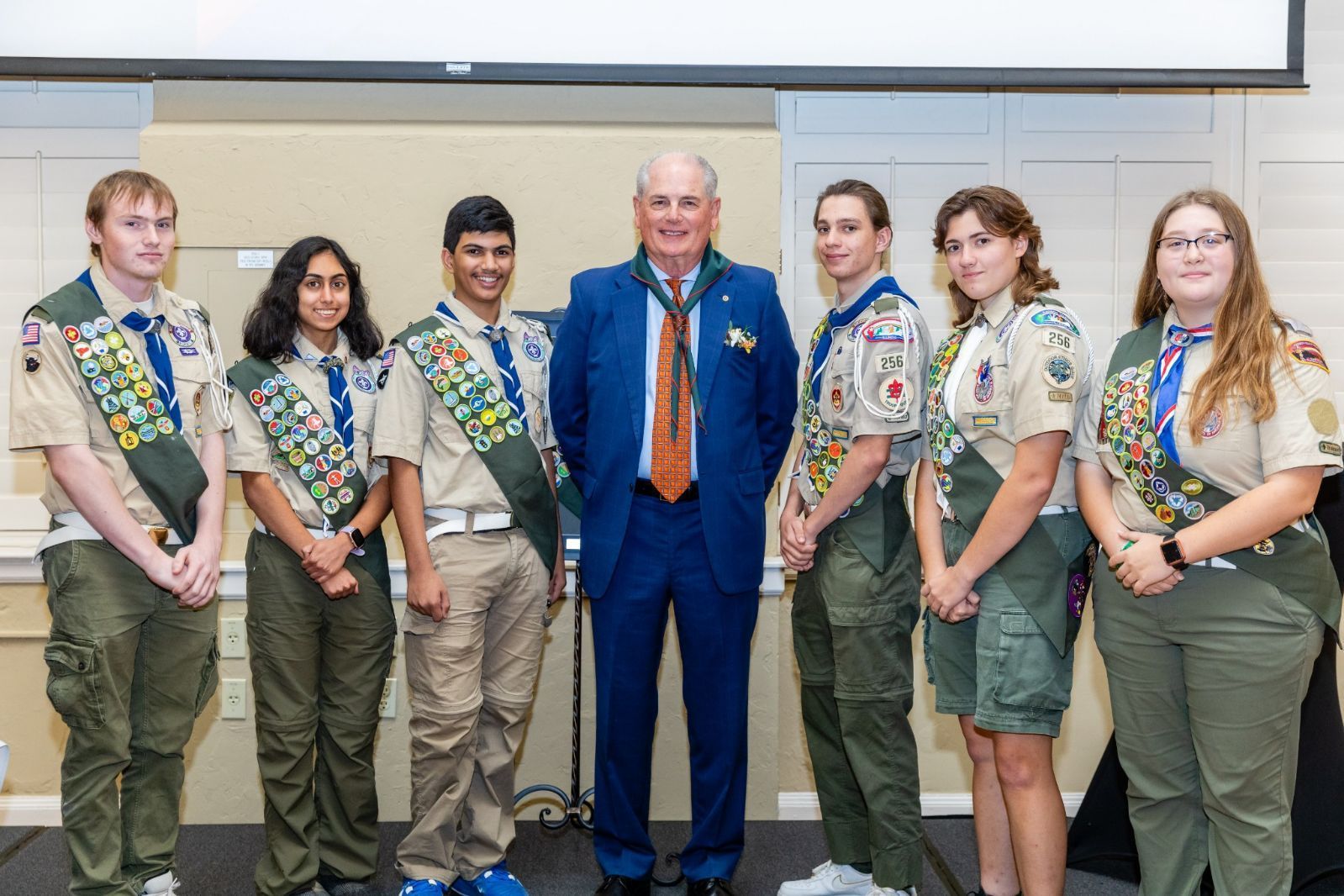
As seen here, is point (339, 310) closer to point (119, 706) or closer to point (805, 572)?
point (119, 706)

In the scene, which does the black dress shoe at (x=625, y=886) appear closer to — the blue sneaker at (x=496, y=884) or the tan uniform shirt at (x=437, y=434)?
the blue sneaker at (x=496, y=884)

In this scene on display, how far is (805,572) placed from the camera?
7.77 ft

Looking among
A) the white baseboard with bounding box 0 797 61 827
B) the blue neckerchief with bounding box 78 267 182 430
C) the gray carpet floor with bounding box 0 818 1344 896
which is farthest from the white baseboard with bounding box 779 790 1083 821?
the white baseboard with bounding box 0 797 61 827

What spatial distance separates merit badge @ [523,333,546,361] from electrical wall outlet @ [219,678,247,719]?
4.34 ft

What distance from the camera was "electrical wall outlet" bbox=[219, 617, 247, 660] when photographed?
2.96m

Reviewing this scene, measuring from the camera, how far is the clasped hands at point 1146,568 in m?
1.82

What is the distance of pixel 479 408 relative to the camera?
7.67 ft

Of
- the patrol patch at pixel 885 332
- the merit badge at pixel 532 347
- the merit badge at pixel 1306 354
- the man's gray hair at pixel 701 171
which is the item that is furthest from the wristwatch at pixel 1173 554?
the merit badge at pixel 532 347

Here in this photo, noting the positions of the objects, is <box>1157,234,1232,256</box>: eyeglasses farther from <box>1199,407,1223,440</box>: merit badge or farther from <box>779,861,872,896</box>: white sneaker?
<box>779,861,872,896</box>: white sneaker

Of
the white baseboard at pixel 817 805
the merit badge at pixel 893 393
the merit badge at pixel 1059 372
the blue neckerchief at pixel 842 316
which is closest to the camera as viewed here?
the merit badge at pixel 1059 372

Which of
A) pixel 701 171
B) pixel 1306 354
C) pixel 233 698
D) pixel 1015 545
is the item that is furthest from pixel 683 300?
pixel 233 698

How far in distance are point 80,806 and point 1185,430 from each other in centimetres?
214

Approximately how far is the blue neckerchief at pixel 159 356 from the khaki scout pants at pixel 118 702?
0.30 meters

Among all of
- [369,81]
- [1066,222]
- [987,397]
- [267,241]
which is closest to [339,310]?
[267,241]
